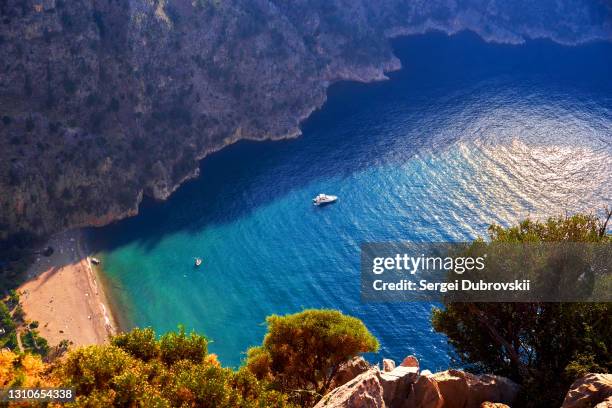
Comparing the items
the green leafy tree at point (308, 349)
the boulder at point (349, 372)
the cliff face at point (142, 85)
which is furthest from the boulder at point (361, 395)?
the cliff face at point (142, 85)

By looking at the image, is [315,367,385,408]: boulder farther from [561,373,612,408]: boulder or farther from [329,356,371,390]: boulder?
[329,356,371,390]: boulder

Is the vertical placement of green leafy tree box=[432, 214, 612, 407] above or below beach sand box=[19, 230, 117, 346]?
below

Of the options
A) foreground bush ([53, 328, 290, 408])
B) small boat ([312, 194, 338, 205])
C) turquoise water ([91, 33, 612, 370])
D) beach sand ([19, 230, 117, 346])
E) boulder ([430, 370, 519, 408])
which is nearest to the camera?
foreground bush ([53, 328, 290, 408])

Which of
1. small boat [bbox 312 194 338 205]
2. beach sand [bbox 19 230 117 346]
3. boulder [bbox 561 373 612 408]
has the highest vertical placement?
small boat [bbox 312 194 338 205]

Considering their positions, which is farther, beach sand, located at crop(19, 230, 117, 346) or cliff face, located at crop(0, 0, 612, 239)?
cliff face, located at crop(0, 0, 612, 239)

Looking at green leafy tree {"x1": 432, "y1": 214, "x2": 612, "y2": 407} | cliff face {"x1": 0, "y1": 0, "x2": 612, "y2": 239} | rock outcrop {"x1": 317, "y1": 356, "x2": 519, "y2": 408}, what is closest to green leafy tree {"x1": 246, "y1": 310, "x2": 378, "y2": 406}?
green leafy tree {"x1": 432, "y1": 214, "x2": 612, "y2": 407}

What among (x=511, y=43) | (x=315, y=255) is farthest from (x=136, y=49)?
(x=511, y=43)
